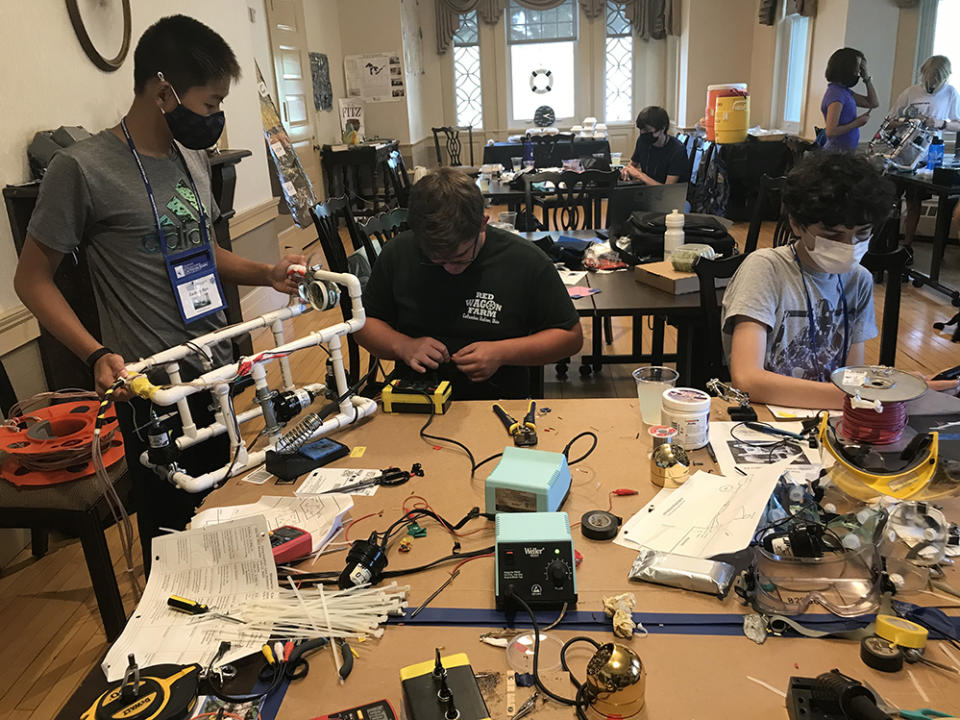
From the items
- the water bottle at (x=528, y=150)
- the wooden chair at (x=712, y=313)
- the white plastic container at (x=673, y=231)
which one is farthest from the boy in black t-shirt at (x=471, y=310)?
the water bottle at (x=528, y=150)

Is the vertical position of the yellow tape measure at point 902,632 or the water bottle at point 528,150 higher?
the water bottle at point 528,150

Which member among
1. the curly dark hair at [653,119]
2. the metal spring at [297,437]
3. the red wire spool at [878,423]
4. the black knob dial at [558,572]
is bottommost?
the black knob dial at [558,572]

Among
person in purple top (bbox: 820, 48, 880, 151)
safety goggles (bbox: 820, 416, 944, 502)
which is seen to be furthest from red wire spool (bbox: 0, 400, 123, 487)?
person in purple top (bbox: 820, 48, 880, 151)

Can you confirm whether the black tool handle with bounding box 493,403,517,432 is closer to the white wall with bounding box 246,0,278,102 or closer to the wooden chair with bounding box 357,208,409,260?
the wooden chair with bounding box 357,208,409,260

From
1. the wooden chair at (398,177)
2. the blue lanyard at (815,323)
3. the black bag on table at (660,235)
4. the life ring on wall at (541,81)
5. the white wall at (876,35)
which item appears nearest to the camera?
the blue lanyard at (815,323)

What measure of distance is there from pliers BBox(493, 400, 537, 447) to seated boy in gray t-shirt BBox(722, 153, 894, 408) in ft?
1.67

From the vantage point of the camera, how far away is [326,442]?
1.61m

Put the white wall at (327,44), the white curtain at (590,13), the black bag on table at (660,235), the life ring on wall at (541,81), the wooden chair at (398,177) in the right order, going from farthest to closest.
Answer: the life ring on wall at (541,81) < the white curtain at (590,13) < the white wall at (327,44) < the wooden chair at (398,177) < the black bag on table at (660,235)

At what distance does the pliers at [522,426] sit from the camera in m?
1.57

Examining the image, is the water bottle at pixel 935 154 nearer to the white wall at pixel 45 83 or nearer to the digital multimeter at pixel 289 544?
the white wall at pixel 45 83

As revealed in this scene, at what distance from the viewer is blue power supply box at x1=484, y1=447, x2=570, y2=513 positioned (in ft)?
4.12

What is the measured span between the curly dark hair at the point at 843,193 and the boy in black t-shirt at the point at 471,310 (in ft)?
2.18

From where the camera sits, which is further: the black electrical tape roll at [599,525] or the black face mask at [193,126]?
the black face mask at [193,126]

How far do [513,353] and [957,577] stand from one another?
1115mm
